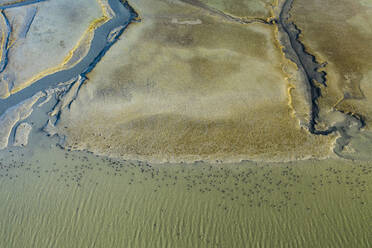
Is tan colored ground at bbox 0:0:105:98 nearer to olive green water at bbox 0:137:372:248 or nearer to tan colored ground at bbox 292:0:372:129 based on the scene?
olive green water at bbox 0:137:372:248

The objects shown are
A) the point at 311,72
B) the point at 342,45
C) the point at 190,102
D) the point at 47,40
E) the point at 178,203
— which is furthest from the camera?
the point at 47,40

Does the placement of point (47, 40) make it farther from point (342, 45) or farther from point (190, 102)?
point (342, 45)

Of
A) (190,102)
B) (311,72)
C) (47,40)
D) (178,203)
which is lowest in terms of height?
(178,203)

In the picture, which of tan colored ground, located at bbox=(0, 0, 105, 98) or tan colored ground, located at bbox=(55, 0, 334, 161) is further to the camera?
tan colored ground, located at bbox=(0, 0, 105, 98)

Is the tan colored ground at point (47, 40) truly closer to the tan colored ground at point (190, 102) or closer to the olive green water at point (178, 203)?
the tan colored ground at point (190, 102)

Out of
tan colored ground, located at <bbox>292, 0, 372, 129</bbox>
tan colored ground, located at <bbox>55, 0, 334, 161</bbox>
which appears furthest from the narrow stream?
tan colored ground, located at <bbox>55, 0, 334, 161</bbox>

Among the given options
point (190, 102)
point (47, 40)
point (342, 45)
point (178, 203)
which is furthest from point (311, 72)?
point (47, 40)

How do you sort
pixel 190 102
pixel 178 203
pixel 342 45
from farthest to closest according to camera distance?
pixel 342 45, pixel 190 102, pixel 178 203

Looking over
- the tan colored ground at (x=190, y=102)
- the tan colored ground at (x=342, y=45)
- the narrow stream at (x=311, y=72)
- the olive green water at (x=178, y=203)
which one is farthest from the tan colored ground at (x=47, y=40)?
the tan colored ground at (x=342, y=45)
